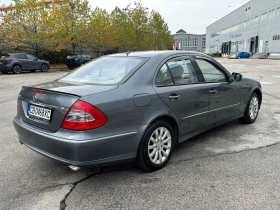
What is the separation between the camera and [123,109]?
2.96 meters

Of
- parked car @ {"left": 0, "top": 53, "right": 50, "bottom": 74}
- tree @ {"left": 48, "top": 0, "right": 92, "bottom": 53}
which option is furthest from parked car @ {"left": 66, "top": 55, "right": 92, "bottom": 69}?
parked car @ {"left": 0, "top": 53, "right": 50, "bottom": 74}

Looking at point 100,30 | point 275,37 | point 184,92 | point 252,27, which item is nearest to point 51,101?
point 184,92

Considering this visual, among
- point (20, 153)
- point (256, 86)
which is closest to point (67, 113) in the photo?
point (20, 153)

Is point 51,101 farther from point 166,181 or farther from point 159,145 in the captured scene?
point 166,181

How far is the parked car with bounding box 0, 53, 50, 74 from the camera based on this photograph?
62.2ft

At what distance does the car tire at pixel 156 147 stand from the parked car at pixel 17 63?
1852 cm

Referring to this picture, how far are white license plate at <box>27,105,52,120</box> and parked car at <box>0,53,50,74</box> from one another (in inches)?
703

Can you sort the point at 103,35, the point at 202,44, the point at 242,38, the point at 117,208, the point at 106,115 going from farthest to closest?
the point at 202,44 < the point at 242,38 < the point at 103,35 < the point at 106,115 < the point at 117,208

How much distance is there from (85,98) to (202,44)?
13195 centimetres

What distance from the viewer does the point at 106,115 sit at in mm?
2846

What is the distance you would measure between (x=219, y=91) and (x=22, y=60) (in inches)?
730

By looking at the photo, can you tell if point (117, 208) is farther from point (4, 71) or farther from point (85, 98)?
point (4, 71)

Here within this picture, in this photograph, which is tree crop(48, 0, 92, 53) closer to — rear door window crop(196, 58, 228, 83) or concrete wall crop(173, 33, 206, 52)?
rear door window crop(196, 58, 228, 83)

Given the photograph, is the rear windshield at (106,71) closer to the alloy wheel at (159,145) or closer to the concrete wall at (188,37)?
the alloy wheel at (159,145)
